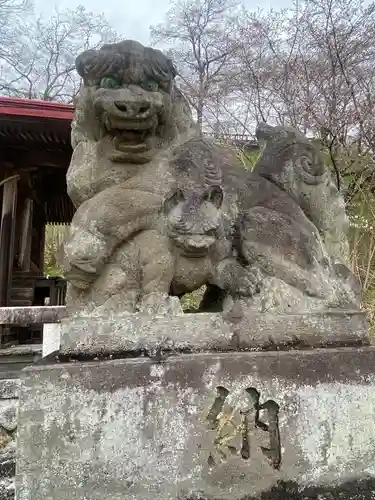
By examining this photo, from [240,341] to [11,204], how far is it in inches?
193

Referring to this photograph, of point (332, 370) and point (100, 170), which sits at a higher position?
point (100, 170)

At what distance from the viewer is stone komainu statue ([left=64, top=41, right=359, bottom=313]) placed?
5.21 ft

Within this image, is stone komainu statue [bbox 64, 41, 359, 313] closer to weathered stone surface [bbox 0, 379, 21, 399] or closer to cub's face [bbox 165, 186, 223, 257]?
cub's face [bbox 165, 186, 223, 257]

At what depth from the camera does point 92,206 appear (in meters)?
1.65

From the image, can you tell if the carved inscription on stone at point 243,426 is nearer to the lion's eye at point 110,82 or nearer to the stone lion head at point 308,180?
the stone lion head at point 308,180

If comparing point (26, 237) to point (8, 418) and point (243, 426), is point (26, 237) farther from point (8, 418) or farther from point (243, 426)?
point (243, 426)

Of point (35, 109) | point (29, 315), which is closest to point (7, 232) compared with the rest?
point (29, 315)

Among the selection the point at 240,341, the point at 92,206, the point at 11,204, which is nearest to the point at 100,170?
the point at 92,206

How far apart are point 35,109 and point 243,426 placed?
3922 mm

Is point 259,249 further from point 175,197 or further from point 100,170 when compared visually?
point 100,170

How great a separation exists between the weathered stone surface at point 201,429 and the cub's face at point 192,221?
14.5 inches

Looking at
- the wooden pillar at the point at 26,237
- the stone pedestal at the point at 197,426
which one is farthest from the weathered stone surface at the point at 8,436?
the wooden pillar at the point at 26,237

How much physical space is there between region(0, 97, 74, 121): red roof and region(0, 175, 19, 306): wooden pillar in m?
1.44

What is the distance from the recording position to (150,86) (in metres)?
1.68
